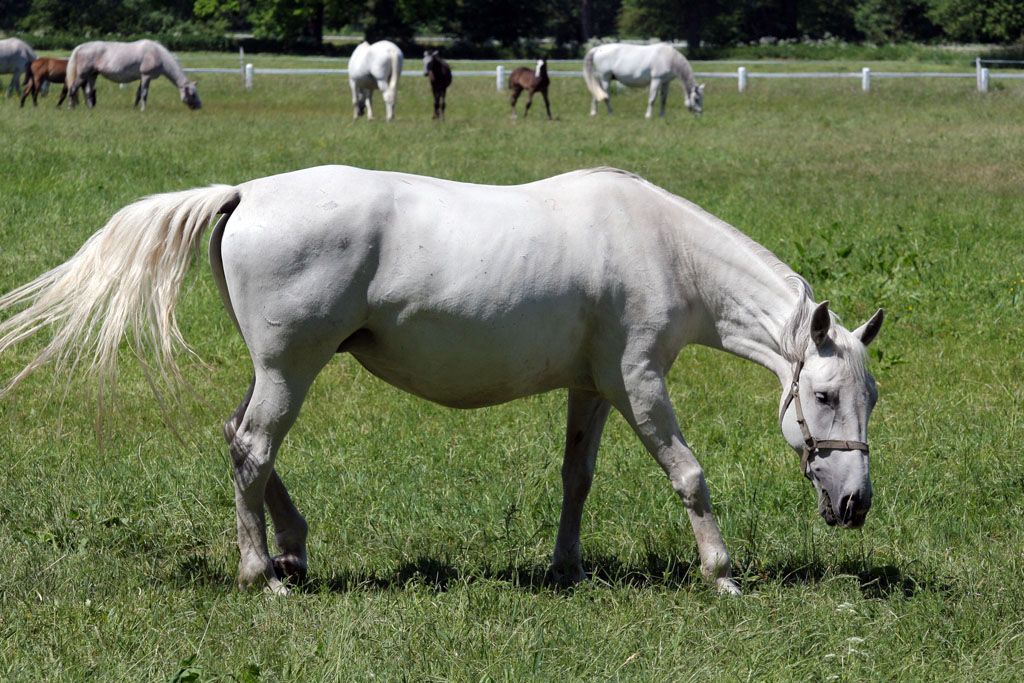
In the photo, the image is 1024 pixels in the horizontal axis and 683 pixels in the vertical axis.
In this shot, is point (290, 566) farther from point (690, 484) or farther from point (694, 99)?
point (694, 99)

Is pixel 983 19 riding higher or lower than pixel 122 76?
higher

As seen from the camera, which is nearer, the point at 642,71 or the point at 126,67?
the point at 126,67

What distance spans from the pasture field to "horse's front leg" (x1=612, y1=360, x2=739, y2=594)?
13 cm

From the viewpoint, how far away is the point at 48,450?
6129 millimetres

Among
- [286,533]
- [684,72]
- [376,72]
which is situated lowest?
[286,533]

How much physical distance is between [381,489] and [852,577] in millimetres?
2146

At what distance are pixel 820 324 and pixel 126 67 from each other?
2674 centimetres

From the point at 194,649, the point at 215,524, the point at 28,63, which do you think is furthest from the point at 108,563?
the point at 28,63

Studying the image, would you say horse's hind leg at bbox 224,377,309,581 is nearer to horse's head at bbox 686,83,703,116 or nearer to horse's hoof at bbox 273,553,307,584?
horse's hoof at bbox 273,553,307,584

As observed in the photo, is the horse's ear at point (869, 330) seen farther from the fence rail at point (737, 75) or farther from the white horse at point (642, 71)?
the fence rail at point (737, 75)

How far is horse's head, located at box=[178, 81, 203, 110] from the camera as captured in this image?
90.1ft

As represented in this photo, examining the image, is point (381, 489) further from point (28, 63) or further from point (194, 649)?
point (28, 63)

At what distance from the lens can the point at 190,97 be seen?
90.5 ft

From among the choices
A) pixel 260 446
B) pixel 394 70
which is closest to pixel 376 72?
pixel 394 70
